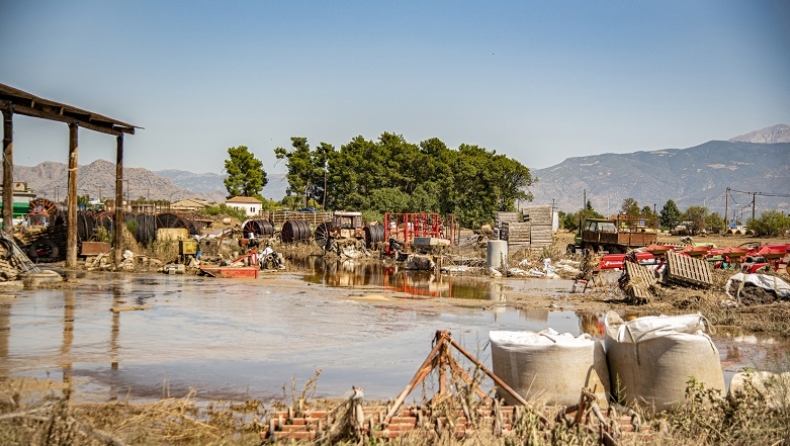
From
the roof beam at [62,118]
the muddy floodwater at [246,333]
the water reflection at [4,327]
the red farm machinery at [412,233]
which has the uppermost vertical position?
the roof beam at [62,118]

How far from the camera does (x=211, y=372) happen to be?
1096 centimetres

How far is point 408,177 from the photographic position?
79812 millimetres

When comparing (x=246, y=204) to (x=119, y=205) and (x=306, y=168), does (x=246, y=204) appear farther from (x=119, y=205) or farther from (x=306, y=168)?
(x=119, y=205)

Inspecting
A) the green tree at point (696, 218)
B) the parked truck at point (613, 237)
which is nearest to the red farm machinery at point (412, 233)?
the parked truck at point (613, 237)

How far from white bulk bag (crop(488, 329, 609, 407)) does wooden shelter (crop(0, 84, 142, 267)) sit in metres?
17.7

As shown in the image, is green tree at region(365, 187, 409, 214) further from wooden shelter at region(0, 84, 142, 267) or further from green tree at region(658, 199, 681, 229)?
green tree at region(658, 199, 681, 229)

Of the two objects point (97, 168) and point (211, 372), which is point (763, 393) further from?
point (97, 168)

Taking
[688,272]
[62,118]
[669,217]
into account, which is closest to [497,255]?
[688,272]

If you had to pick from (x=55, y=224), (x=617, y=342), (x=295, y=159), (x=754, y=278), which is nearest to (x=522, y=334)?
(x=617, y=342)

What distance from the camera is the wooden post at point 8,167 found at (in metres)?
21.3

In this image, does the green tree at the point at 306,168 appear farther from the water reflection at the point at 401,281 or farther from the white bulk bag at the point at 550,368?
the white bulk bag at the point at 550,368

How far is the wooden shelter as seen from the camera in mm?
21703

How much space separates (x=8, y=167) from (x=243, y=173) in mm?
66925

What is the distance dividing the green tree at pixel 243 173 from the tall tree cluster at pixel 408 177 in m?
3.56
